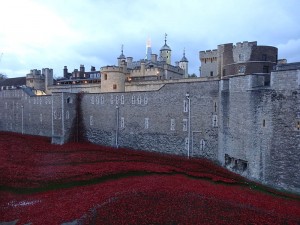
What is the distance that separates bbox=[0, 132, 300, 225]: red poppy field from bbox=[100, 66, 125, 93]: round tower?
20130 mm

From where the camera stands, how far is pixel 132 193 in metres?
20.0

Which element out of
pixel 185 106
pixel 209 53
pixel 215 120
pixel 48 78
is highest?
pixel 209 53

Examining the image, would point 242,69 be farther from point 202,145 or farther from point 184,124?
point 202,145

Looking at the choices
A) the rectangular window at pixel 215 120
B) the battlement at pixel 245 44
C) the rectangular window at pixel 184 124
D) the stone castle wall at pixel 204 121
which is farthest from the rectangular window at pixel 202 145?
the battlement at pixel 245 44

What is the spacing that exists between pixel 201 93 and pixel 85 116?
21615mm

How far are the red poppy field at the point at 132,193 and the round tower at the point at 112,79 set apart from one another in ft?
66.0

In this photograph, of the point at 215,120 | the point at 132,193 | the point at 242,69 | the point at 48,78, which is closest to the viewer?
the point at 132,193

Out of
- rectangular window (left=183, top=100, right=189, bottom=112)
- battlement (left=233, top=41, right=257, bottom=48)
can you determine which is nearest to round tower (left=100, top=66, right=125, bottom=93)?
rectangular window (left=183, top=100, right=189, bottom=112)

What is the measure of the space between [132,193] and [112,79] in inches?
1307

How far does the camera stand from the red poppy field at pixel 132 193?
1628 cm

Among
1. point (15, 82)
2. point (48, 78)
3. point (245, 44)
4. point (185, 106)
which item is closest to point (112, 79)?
point (185, 106)

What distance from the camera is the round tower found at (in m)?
50.7

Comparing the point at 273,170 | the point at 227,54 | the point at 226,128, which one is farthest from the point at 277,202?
the point at 227,54

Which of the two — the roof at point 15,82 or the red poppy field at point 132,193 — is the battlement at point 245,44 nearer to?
the red poppy field at point 132,193
